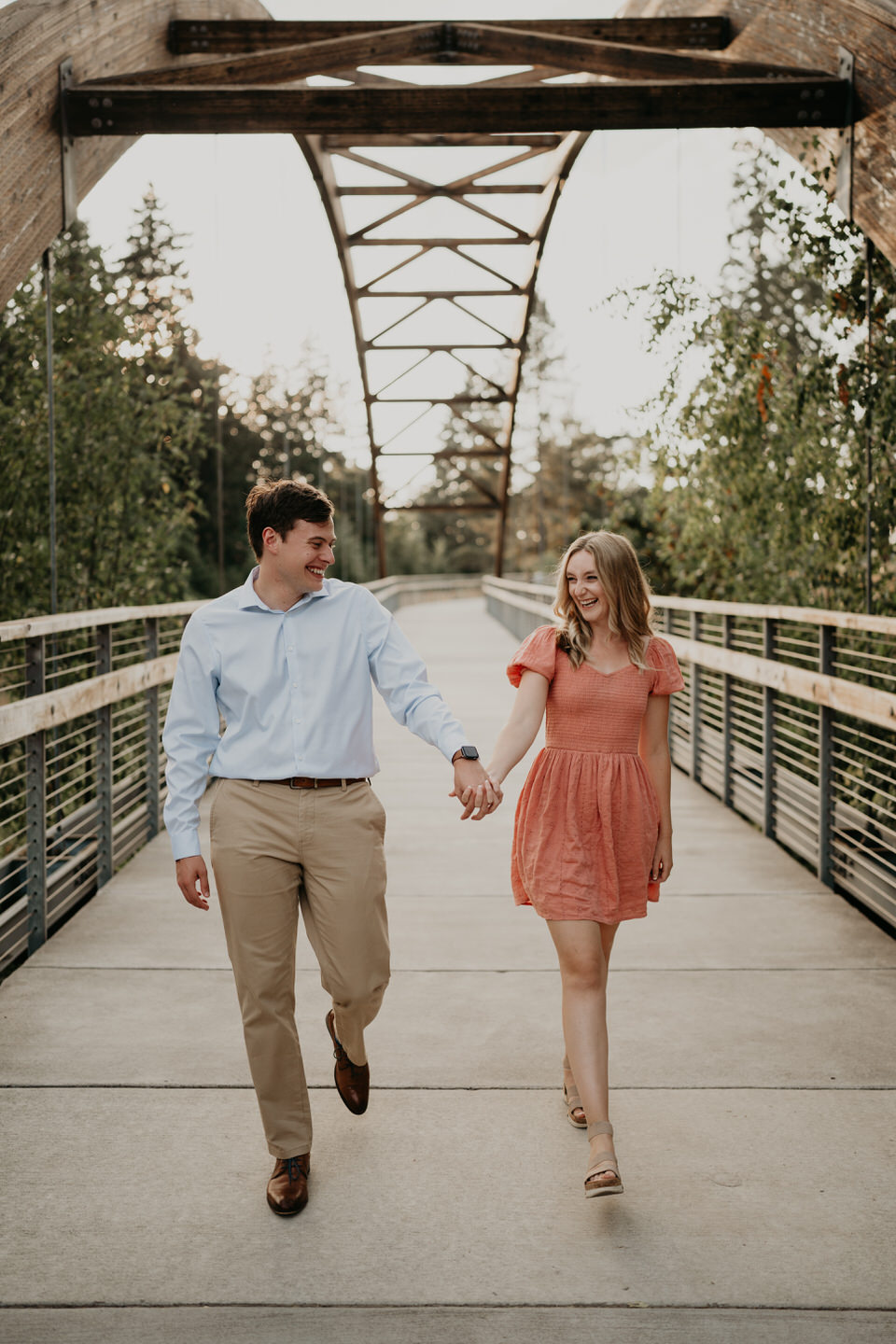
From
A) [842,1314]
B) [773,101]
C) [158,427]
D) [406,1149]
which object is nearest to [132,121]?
[773,101]

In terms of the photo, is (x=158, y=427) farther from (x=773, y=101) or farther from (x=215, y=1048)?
(x=215, y=1048)

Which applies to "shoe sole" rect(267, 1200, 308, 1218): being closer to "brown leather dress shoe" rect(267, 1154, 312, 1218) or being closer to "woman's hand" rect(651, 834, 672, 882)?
"brown leather dress shoe" rect(267, 1154, 312, 1218)

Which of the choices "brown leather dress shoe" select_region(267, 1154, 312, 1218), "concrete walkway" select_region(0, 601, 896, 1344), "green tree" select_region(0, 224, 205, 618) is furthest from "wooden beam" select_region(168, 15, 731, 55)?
"brown leather dress shoe" select_region(267, 1154, 312, 1218)

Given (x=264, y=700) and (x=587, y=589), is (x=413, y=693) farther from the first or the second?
(x=587, y=589)

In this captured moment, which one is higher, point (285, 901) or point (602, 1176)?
point (285, 901)

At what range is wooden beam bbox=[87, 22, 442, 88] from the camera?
6207 mm

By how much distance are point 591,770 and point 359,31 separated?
220 inches

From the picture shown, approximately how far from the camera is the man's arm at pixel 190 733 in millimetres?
3000

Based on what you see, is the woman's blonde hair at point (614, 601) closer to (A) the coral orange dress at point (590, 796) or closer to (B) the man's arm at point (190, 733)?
(A) the coral orange dress at point (590, 796)

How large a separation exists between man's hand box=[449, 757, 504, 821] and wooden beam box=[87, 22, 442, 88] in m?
3.95

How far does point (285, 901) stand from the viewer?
3.00 meters

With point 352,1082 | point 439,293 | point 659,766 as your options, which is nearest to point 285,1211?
point 352,1082

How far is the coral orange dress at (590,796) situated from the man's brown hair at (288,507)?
541 mm

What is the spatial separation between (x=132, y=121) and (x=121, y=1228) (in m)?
4.49
